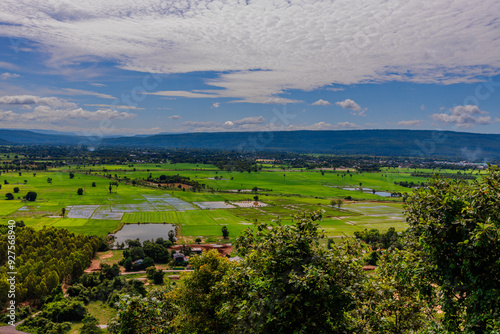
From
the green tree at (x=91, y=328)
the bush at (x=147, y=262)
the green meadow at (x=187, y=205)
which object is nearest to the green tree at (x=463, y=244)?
the green tree at (x=91, y=328)

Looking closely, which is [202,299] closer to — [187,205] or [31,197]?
[187,205]

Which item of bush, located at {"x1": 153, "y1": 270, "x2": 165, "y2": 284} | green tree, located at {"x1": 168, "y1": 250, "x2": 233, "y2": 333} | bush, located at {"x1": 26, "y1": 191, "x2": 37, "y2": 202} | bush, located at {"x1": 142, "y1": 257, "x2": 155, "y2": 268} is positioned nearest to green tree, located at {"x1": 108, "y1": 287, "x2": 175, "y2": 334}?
green tree, located at {"x1": 168, "y1": 250, "x2": 233, "y2": 333}

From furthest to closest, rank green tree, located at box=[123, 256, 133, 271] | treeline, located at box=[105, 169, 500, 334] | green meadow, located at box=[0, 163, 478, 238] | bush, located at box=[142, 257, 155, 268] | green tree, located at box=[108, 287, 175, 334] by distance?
green meadow, located at box=[0, 163, 478, 238], bush, located at box=[142, 257, 155, 268], green tree, located at box=[123, 256, 133, 271], green tree, located at box=[108, 287, 175, 334], treeline, located at box=[105, 169, 500, 334]

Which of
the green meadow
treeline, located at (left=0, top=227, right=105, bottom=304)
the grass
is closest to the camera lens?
the grass

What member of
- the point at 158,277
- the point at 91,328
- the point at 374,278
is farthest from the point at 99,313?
the point at 374,278

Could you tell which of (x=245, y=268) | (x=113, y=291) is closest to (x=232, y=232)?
(x=113, y=291)

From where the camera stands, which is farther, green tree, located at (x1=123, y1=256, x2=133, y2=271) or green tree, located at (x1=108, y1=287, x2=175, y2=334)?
green tree, located at (x1=123, y1=256, x2=133, y2=271)

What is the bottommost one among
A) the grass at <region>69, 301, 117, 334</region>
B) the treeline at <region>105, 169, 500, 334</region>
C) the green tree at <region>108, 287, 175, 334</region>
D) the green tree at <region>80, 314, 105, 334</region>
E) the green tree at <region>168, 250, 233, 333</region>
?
the grass at <region>69, 301, 117, 334</region>

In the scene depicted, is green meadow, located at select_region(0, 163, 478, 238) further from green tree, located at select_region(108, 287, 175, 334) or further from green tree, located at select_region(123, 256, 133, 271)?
green tree, located at select_region(108, 287, 175, 334)
